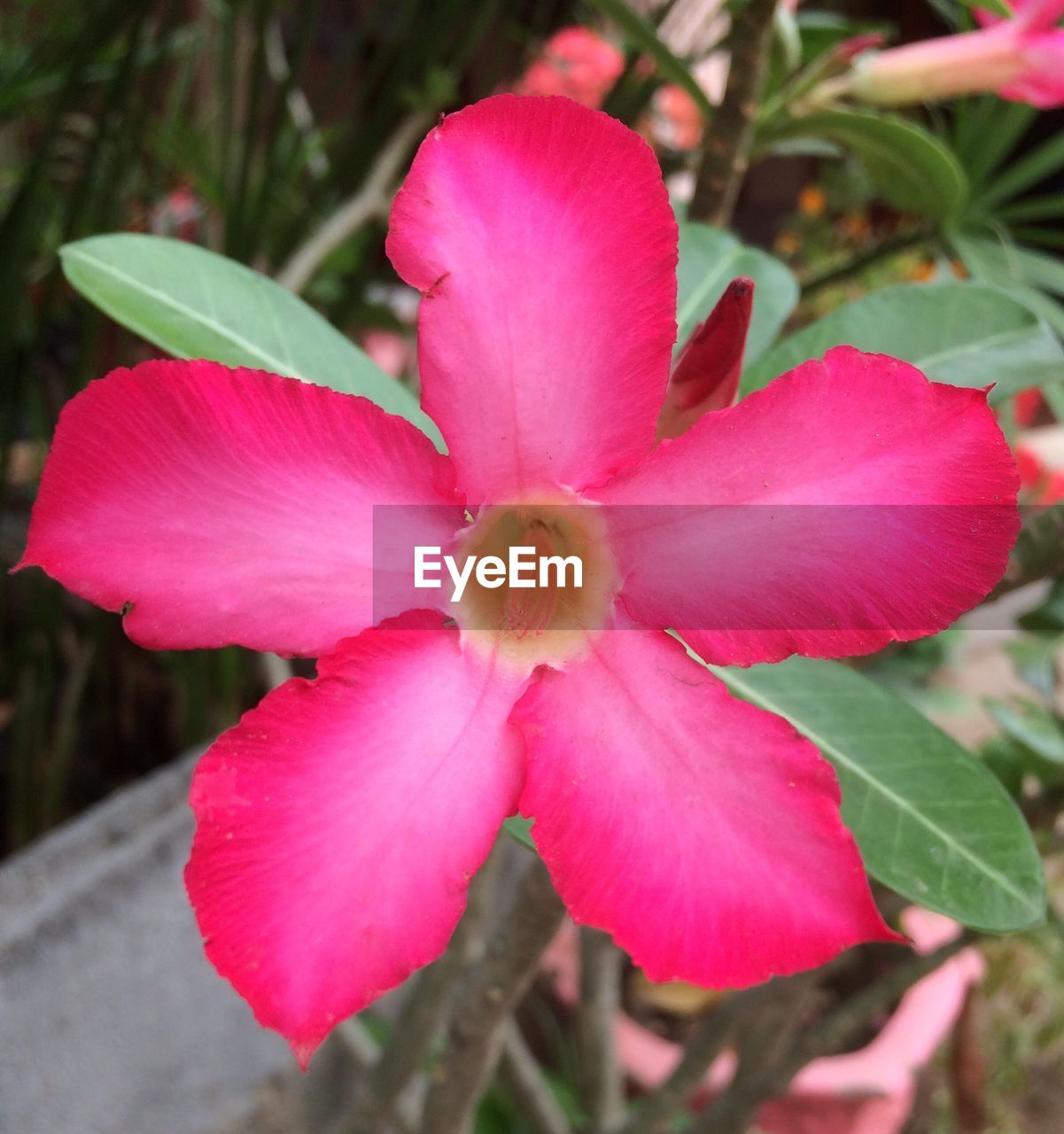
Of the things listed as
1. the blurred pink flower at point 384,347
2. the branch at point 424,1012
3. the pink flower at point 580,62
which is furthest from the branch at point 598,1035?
the pink flower at point 580,62

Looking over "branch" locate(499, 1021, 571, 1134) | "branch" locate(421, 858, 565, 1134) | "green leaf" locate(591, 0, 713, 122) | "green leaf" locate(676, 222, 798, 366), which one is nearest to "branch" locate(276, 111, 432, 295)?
"green leaf" locate(591, 0, 713, 122)

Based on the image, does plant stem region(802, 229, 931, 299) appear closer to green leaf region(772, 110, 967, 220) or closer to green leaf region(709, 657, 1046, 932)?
green leaf region(772, 110, 967, 220)

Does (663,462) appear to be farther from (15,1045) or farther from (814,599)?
(15,1045)

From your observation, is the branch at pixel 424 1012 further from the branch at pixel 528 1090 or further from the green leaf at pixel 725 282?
the green leaf at pixel 725 282

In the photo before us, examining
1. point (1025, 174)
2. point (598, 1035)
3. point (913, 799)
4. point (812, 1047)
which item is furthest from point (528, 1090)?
point (1025, 174)

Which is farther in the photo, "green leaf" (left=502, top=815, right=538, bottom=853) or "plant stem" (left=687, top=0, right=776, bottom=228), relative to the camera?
"plant stem" (left=687, top=0, right=776, bottom=228)

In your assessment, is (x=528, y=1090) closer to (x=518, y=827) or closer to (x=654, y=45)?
(x=518, y=827)

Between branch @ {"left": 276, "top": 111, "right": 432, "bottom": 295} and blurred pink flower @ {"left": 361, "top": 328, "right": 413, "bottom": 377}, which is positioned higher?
branch @ {"left": 276, "top": 111, "right": 432, "bottom": 295}
